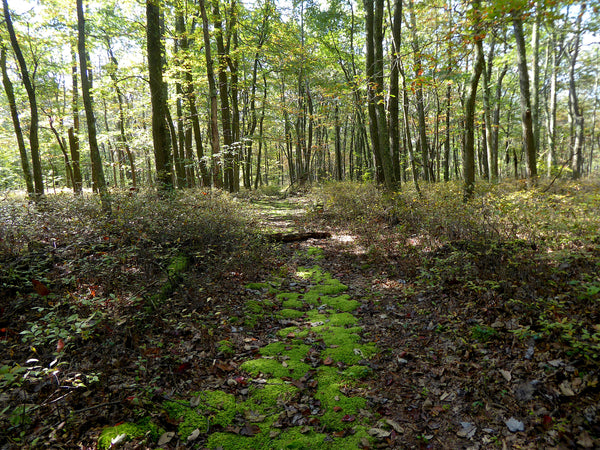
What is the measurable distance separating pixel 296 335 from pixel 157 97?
9109 millimetres

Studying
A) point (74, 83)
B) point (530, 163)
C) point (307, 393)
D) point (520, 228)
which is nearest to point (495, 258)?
point (520, 228)

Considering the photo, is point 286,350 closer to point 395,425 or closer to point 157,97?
point 395,425

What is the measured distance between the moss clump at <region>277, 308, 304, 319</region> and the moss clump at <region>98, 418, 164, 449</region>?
2630mm

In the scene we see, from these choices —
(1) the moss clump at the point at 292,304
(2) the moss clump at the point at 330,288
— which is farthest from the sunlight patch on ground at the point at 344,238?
(1) the moss clump at the point at 292,304

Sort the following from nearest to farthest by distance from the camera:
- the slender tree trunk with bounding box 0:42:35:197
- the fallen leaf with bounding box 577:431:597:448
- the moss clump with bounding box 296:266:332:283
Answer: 1. the fallen leaf with bounding box 577:431:597:448
2. the moss clump with bounding box 296:266:332:283
3. the slender tree trunk with bounding box 0:42:35:197

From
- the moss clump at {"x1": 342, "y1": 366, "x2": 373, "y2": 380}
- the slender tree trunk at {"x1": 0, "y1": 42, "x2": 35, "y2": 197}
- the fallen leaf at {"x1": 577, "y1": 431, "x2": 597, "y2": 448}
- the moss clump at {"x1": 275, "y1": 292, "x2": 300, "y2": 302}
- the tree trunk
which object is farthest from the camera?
the slender tree trunk at {"x1": 0, "y1": 42, "x2": 35, "y2": 197}

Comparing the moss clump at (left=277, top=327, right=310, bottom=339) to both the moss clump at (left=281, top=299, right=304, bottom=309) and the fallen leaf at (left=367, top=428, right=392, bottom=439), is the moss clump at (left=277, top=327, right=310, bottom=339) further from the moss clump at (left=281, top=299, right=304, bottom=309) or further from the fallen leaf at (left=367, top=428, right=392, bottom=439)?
the fallen leaf at (left=367, top=428, right=392, bottom=439)

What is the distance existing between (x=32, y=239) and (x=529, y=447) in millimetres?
8016

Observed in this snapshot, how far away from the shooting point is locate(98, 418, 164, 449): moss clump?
8.41 feet

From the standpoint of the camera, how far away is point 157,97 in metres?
9.83

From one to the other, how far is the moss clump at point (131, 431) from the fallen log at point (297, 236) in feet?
20.3

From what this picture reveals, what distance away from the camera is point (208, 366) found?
3756mm

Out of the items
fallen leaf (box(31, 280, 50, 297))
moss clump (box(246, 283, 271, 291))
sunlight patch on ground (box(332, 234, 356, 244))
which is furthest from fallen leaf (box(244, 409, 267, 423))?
sunlight patch on ground (box(332, 234, 356, 244))

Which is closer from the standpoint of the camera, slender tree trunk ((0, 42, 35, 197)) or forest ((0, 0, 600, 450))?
forest ((0, 0, 600, 450))
